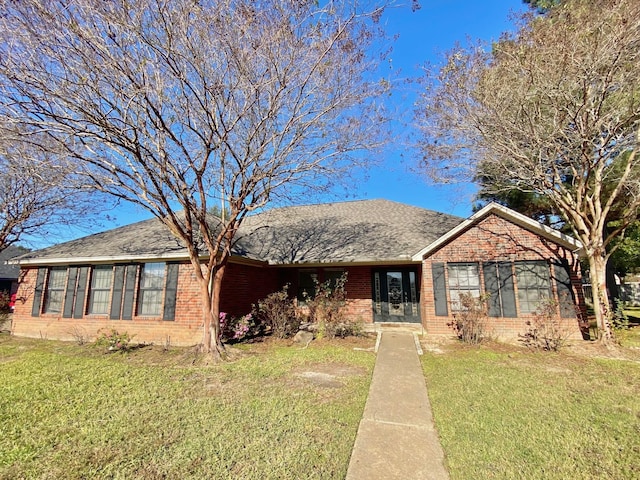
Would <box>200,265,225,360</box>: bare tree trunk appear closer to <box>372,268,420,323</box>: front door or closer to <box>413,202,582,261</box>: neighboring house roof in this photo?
<box>413,202,582,261</box>: neighboring house roof

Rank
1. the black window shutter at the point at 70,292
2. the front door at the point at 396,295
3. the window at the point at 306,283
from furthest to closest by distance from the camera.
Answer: the window at the point at 306,283
the front door at the point at 396,295
the black window shutter at the point at 70,292

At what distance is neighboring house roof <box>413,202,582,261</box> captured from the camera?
29.8 feet

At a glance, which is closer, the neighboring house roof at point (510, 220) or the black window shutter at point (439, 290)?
the neighboring house roof at point (510, 220)

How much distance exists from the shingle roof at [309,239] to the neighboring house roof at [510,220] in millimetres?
846

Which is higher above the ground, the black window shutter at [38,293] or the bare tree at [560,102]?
the bare tree at [560,102]

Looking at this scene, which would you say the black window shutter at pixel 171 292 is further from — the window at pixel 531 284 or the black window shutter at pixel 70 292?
the window at pixel 531 284

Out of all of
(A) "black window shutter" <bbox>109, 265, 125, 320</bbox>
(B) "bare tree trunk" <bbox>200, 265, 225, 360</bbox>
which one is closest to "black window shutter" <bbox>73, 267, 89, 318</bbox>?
(A) "black window shutter" <bbox>109, 265, 125, 320</bbox>

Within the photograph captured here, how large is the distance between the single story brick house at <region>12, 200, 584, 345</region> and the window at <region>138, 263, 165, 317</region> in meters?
0.03

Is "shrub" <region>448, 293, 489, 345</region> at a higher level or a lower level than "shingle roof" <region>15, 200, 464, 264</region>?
lower

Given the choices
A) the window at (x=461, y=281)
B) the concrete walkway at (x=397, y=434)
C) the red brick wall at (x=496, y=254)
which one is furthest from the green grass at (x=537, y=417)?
the window at (x=461, y=281)

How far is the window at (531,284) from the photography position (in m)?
9.25

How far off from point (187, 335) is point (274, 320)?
266 centimetres

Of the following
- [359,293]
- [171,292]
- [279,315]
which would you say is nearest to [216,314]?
[279,315]

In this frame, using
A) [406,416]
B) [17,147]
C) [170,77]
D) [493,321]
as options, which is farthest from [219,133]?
[493,321]
